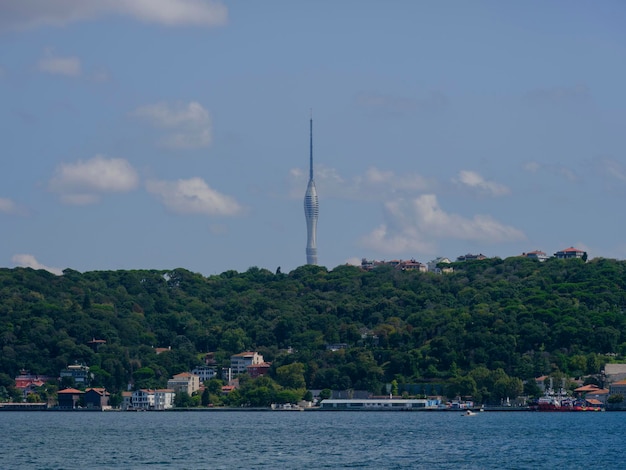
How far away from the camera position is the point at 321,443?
88375mm

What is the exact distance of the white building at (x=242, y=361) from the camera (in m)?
187

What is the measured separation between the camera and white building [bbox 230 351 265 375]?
18738 cm

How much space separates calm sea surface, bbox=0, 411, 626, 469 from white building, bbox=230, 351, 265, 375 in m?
53.4

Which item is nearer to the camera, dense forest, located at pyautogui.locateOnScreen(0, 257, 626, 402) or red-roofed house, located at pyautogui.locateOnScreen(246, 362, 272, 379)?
dense forest, located at pyautogui.locateOnScreen(0, 257, 626, 402)

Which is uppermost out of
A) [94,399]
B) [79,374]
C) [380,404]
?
[79,374]

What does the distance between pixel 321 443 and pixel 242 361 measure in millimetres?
101086

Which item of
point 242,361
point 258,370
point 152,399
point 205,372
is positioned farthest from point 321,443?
point 242,361

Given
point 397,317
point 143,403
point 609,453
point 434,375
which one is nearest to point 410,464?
point 609,453

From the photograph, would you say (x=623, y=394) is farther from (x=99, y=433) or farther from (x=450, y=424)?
(x=99, y=433)

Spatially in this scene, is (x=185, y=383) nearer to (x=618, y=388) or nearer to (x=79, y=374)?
(x=79, y=374)

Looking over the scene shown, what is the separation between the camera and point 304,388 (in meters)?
168

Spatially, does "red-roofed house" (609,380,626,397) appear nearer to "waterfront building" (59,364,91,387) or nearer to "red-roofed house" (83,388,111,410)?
"red-roofed house" (83,388,111,410)

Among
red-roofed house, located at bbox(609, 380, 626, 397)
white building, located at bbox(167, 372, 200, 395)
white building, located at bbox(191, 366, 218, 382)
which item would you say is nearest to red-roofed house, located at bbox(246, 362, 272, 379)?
white building, located at bbox(167, 372, 200, 395)

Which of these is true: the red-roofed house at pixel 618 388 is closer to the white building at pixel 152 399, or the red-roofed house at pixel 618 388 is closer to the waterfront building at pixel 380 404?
the waterfront building at pixel 380 404
